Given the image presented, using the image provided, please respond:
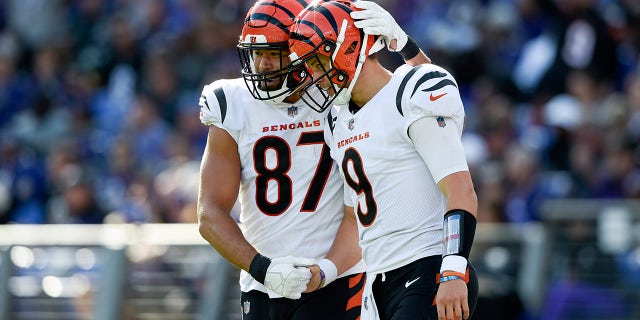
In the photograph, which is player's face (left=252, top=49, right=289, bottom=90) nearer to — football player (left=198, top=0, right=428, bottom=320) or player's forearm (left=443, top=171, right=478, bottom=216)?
football player (left=198, top=0, right=428, bottom=320)

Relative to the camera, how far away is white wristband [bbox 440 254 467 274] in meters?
4.24

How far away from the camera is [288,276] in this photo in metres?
4.79

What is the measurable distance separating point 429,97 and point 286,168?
0.94m

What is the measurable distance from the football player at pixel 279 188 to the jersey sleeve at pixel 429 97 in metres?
0.57

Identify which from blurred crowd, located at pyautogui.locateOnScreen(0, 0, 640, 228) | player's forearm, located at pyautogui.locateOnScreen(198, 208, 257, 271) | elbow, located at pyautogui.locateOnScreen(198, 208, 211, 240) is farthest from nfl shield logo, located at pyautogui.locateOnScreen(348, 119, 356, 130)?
blurred crowd, located at pyautogui.locateOnScreen(0, 0, 640, 228)

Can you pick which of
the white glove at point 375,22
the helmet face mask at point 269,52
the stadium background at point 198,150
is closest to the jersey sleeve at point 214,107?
the helmet face mask at point 269,52

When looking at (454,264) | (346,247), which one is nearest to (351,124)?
(346,247)

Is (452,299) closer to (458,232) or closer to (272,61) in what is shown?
(458,232)

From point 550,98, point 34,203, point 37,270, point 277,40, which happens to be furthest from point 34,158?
point 277,40

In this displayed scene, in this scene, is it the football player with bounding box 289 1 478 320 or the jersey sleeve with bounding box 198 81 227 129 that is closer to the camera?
the football player with bounding box 289 1 478 320

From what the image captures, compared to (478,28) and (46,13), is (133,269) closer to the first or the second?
(478,28)

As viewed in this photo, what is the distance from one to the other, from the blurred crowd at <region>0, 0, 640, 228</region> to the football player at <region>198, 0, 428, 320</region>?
4109 mm

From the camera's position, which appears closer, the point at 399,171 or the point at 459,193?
the point at 459,193

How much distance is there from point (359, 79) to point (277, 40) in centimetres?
48
